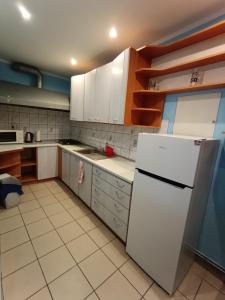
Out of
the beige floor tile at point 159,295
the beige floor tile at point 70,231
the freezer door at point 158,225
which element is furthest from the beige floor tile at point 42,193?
the beige floor tile at point 159,295

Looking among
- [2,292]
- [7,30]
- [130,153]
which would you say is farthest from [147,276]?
[7,30]

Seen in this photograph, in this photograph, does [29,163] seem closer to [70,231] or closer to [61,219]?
[61,219]

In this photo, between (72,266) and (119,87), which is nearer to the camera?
(72,266)

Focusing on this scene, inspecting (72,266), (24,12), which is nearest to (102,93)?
(24,12)

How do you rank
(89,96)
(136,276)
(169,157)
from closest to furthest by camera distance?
(169,157), (136,276), (89,96)

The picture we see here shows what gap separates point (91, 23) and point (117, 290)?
8.51 feet

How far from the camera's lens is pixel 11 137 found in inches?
108

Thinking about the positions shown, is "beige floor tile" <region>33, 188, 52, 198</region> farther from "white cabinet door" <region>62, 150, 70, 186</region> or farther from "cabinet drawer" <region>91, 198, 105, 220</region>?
"cabinet drawer" <region>91, 198, 105, 220</region>

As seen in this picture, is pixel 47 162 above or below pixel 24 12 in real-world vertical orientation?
below

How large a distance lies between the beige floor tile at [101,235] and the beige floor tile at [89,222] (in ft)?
0.23

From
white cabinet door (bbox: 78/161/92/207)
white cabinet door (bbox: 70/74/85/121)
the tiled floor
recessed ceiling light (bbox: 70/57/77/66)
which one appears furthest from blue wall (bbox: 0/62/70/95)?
the tiled floor

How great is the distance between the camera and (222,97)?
1.34 m

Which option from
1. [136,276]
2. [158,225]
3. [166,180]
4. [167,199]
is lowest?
[136,276]

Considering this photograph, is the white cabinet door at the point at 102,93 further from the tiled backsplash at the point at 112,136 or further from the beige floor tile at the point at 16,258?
the beige floor tile at the point at 16,258
